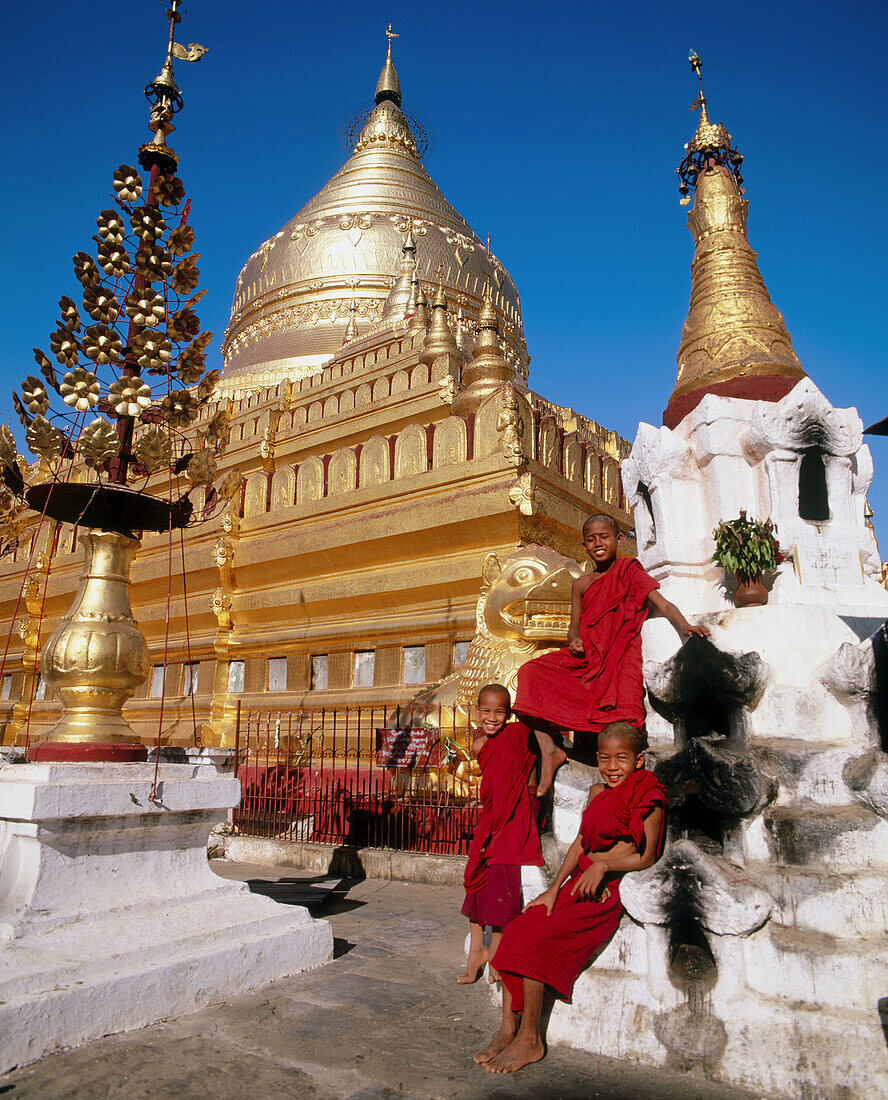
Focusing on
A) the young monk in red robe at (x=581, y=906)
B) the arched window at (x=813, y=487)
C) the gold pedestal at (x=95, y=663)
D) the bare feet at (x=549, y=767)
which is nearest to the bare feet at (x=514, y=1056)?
the young monk in red robe at (x=581, y=906)

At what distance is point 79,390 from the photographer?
4.63 meters

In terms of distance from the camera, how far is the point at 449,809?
7.25 metres

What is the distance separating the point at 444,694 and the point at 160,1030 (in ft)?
17.6

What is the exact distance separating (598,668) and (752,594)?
1.34m

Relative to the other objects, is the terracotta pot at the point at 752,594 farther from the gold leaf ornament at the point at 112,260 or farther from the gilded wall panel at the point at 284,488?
the gilded wall panel at the point at 284,488

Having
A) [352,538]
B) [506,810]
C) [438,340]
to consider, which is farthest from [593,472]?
[506,810]

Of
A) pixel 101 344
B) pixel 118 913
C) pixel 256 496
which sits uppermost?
pixel 256 496

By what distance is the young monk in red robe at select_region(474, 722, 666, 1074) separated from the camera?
10.1ft

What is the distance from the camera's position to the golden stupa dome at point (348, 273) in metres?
23.7

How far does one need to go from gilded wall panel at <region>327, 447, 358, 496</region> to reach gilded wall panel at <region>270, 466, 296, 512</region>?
81cm

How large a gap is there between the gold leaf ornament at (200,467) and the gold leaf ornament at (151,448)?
1.04ft

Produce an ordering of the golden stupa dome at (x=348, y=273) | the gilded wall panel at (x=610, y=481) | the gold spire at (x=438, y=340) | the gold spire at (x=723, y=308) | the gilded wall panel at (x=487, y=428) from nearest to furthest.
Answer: the gold spire at (x=723, y=308)
the gilded wall panel at (x=487, y=428)
the gilded wall panel at (x=610, y=481)
the gold spire at (x=438, y=340)
the golden stupa dome at (x=348, y=273)

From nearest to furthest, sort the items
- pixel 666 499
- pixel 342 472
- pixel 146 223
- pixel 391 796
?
pixel 146 223 → pixel 666 499 → pixel 391 796 → pixel 342 472

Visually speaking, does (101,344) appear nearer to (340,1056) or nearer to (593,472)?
(340,1056)
